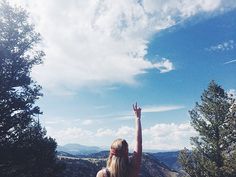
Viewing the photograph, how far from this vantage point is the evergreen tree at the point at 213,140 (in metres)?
30.9

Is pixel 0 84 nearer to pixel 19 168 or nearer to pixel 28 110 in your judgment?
pixel 28 110

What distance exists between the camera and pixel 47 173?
107 feet

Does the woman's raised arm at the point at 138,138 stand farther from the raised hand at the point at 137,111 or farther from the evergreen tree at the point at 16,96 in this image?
the evergreen tree at the point at 16,96

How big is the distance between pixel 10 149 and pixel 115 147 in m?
21.6

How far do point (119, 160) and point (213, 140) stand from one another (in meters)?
28.7

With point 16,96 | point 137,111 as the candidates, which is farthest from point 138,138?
point 16,96

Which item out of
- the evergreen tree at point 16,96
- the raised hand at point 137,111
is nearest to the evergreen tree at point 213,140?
the evergreen tree at point 16,96

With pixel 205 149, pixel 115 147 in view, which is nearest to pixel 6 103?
pixel 205 149

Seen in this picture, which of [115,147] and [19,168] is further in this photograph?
[19,168]

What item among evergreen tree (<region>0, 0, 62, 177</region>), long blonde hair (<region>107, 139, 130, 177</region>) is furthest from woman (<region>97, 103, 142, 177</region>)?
evergreen tree (<region>0, 0, 62, 177</region>)

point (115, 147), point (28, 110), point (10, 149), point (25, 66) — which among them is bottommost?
point (115, 147)

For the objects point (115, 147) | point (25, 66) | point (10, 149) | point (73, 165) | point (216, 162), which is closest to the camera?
point (115, 147)

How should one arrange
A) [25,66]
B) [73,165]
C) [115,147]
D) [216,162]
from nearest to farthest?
[115,147] → [25,66] → [216,162] → [73,165]

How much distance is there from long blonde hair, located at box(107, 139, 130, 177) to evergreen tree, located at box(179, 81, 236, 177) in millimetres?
26987
